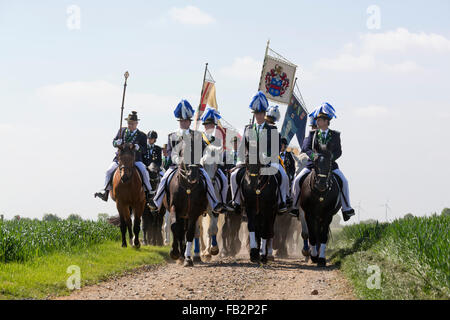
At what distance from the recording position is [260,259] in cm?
1379

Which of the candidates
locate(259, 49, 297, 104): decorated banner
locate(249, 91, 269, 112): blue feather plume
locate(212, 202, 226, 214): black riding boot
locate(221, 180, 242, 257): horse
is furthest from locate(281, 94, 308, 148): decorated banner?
locate(212, 202, 226, 214): black riding boot

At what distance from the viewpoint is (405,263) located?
34.7ft

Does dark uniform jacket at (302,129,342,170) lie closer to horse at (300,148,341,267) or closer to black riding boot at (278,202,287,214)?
horse at (300,148,341,267)

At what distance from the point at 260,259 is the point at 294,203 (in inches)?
71.1

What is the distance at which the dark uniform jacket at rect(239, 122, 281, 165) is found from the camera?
44.0 ft

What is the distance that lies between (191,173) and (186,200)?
0.70 m

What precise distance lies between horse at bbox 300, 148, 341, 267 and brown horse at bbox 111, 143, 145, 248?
4.69 meters

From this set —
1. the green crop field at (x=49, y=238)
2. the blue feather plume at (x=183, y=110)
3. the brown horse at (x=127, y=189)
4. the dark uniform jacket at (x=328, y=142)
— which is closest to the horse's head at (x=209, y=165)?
the blue feather plume at (x=183, y=110)

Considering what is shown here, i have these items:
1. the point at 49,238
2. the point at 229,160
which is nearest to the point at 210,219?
the point at 229,160

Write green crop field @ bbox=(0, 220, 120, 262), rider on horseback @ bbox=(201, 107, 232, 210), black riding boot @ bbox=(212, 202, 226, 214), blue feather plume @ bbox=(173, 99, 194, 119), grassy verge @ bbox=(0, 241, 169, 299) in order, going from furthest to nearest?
rider on horseback @ bbox=(201, 107, 232, 210) → blue feather plume @ bbox=(173, 99, 194, 119) → black riding boot @ bbox=(212, 202, 226, 214) → green crop field @ bbox=(0, 220, 120, 262) → grassy verge @ bbox=(0, 241, 169, 299)

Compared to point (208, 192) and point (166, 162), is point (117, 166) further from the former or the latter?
point (208, 192)
